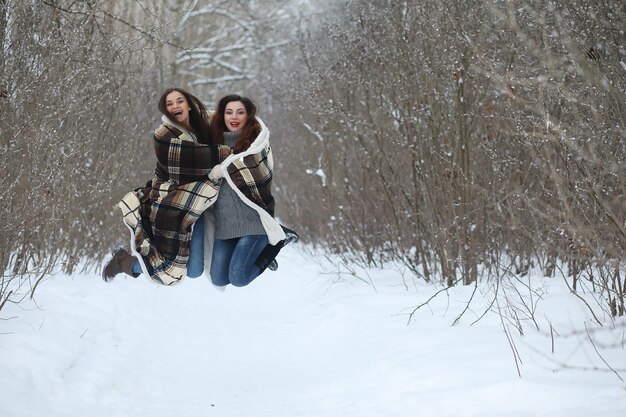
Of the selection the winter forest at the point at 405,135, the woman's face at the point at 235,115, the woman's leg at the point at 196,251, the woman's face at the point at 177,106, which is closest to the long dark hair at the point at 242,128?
the woman's face at the point at 235,115

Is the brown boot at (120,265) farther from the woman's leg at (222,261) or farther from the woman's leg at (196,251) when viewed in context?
the woman's leg at (222,261)

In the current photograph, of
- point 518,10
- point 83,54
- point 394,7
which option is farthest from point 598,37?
point 83,54

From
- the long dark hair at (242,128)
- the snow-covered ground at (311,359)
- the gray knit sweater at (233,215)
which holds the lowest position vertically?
the snow-covered ground at (311,359)

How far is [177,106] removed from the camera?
17.9 ft

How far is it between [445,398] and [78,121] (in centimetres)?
563

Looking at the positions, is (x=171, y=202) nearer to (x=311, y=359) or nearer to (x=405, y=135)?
(x=311, y=359)

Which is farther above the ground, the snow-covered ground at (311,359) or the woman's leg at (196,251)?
the woman's leg at (196,251)

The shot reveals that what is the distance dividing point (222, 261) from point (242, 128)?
99 cm

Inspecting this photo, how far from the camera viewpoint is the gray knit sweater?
5.48 meters

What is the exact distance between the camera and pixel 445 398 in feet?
12.7

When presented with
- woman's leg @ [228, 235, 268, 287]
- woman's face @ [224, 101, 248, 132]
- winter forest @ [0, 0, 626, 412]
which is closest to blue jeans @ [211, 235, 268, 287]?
woman's leg @ [228, 235, 268, 287]

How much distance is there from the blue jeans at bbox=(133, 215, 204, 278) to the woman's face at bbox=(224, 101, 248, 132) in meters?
0.76

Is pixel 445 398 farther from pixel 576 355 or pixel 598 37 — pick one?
pixel 598 37

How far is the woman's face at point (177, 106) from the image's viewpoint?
5449mm
